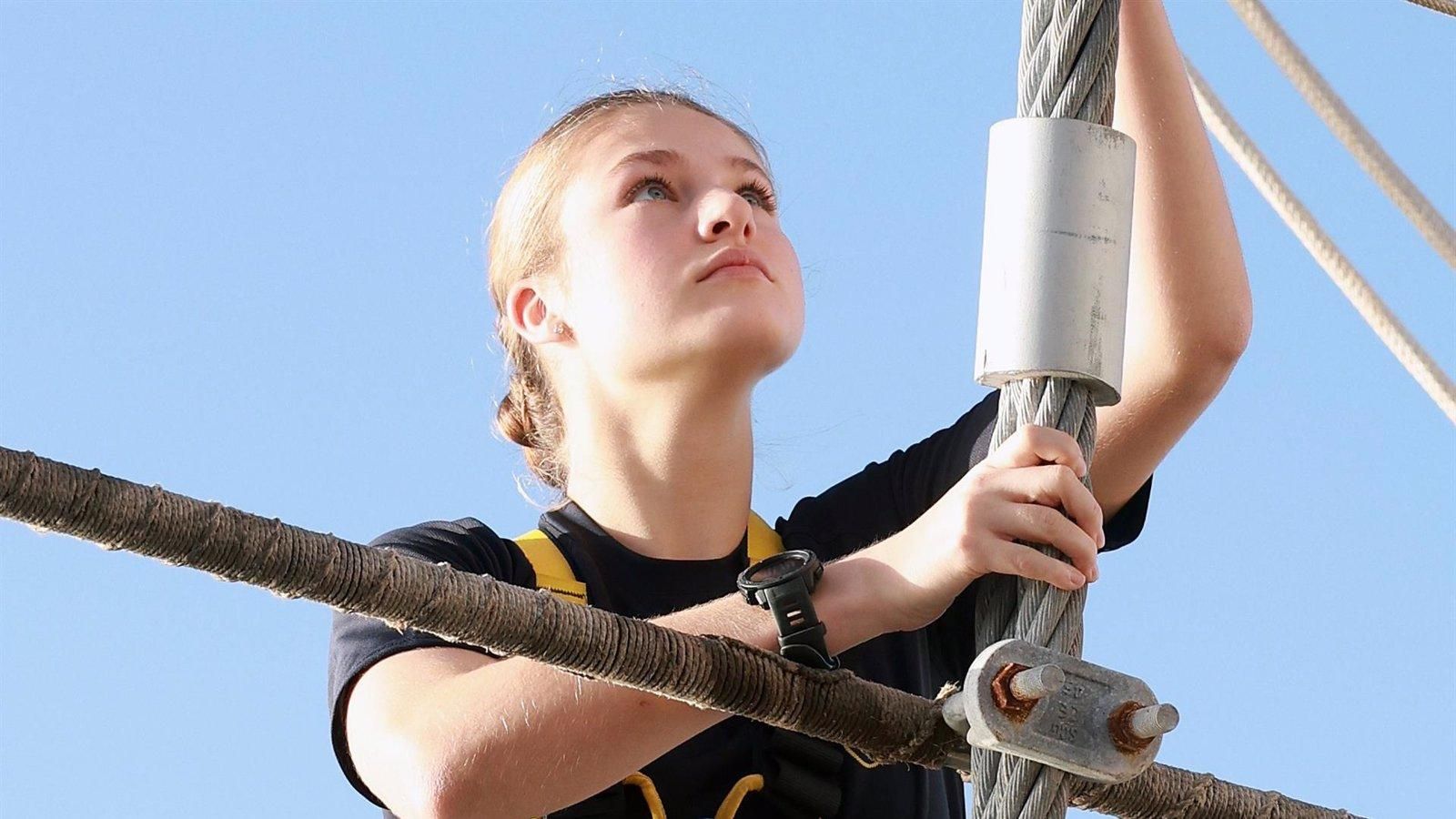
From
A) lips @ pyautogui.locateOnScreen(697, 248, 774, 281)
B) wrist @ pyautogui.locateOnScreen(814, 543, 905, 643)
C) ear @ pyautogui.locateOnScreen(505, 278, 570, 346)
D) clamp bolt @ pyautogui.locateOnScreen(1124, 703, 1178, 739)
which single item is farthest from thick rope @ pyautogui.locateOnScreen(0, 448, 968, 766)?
ear @ pyautogui.locateOnScreen(505, 278, 570, 346)

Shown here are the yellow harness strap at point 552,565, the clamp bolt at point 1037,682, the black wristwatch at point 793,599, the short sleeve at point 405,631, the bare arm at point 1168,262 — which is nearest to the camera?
the clamp bolt at point 1037,682

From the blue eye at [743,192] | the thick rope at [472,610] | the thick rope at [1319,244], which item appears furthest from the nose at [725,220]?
the thick rope at [1319,244]

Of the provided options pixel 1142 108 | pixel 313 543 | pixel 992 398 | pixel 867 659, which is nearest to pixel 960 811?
pixel 867 659

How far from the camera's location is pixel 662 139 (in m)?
3.34

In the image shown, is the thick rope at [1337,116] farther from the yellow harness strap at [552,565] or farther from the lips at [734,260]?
the yellow harness strap at [552,565]

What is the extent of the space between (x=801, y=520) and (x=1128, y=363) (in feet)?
2.14

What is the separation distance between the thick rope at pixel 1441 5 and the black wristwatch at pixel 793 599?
124 centimetres

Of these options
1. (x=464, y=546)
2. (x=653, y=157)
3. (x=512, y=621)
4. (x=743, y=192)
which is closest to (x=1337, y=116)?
(x=743, y=192)

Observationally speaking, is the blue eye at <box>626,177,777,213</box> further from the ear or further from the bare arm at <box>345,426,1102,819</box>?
the bare arm at <box>345,426,1102,819</box>

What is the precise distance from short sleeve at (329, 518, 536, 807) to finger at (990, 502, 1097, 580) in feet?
2.51

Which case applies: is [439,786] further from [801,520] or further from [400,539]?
[801,520]

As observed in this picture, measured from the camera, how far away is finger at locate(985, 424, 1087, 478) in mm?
2117

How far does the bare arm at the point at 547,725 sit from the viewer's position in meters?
2.38

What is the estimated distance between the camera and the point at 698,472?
3178 millimetres
